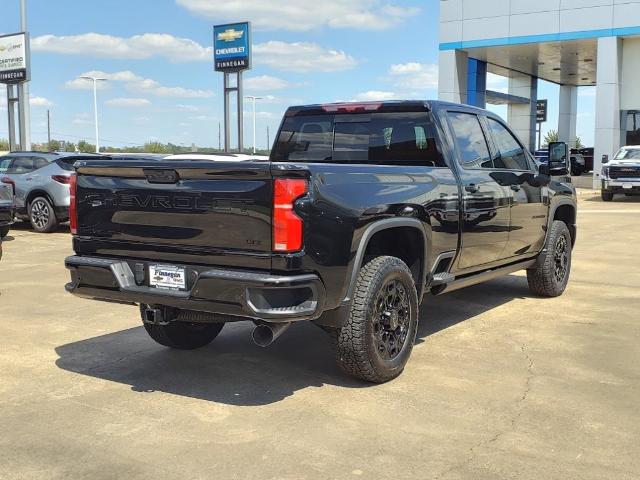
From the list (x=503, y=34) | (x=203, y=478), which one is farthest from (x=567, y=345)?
(x=503, y=34)

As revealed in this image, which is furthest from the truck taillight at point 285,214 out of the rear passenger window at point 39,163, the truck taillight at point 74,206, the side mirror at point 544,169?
the rear passenger window at point 39,163

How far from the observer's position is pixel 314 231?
13.5 ft

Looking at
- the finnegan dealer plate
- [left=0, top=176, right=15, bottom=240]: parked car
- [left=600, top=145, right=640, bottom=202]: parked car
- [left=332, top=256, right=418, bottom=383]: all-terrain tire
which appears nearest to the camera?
the finnegan dealer plate

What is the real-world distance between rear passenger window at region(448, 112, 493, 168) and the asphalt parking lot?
4.87 feet

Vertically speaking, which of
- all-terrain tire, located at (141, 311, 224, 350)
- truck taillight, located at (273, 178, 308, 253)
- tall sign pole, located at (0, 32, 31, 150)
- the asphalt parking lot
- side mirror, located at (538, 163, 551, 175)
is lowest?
the asphalt parking lot

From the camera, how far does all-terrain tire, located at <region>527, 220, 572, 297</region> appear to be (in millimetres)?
7430

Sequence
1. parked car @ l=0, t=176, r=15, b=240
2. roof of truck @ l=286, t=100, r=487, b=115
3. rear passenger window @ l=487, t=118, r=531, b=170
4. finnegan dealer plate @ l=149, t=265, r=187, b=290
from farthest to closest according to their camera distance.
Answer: parked car @ l=0, t=176, r=15, b=240, rear passenger window @ l=487, t=118, r=531, b=170, roof of truck @ l=286, t=100, r=487, b=115, finnegan dealer plate @ l=149, t=265, r=187, b=290

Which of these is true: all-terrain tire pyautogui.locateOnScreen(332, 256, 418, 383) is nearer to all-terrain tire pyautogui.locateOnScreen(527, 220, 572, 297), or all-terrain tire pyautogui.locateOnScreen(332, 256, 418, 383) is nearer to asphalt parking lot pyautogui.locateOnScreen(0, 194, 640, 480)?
asphalt parking lot pyautogui.locateOnScreen(0, 194, 640, 480)

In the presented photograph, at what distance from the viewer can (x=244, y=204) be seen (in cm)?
407

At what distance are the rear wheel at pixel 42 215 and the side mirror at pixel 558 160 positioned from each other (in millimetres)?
9909

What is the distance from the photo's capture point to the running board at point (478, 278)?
5598 mm

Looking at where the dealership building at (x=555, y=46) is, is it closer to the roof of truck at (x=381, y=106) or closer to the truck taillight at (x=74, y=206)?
the roof of truck at (x=381, y=106)

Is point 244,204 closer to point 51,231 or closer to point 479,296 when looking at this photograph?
point 479,296

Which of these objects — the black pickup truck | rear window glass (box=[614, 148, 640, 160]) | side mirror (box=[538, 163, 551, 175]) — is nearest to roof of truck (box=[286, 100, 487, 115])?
the black pickup truck
